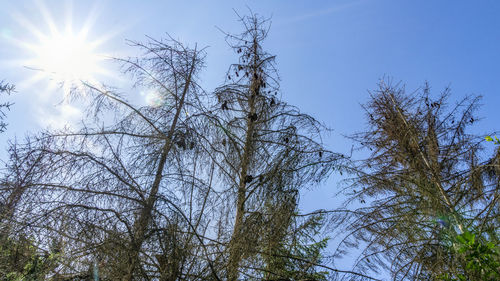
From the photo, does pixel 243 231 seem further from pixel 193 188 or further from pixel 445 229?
pixel 445 229

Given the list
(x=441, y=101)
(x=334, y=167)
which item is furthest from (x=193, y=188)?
(x=441, y=101)

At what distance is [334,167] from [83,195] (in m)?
2.78

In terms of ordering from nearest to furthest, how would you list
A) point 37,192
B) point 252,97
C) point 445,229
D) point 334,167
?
point 37,192 → point 445,229 → point 334,167 → point 252,97

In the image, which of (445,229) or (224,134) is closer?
(445,229)

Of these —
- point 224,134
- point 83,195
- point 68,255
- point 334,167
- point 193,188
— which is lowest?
point 68,255

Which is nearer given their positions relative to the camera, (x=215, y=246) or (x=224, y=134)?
(x=215, y=246)

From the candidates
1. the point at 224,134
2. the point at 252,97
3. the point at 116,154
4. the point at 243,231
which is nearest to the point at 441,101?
the point at 252,97

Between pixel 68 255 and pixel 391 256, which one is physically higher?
pixel 391 256

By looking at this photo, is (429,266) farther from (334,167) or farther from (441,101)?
(441,101)

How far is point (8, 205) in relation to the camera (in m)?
2.58

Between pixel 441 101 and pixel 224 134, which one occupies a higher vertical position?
pixel 441 101

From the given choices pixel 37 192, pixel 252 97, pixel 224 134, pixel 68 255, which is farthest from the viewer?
pixel 252 97

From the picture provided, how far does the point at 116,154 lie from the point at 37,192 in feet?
2.36

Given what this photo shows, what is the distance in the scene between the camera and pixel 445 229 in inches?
145
